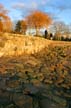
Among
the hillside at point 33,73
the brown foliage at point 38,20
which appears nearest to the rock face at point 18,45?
the hillside at point 33,73

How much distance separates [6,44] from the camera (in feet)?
67.3

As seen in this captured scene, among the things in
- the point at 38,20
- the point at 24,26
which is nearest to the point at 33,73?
the point at 24,26

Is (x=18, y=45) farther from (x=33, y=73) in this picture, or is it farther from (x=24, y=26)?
(x=24, y=26)

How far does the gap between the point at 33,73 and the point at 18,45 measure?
661 centimetres

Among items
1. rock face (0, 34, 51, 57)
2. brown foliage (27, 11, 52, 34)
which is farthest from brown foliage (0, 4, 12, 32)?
brown foliage (27, 11, 52, 34)

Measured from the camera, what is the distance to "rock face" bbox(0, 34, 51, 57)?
20281 mm

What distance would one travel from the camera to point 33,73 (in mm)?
15234

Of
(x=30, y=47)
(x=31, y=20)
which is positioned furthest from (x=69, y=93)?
(x=31, y=20)

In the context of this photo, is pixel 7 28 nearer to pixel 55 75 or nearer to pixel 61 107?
pixel 55 75

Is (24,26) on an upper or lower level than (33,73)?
upper

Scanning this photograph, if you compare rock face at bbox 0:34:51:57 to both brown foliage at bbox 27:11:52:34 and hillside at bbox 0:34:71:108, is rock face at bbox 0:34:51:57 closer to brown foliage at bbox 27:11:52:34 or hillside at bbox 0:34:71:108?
hillside at bbox 0:34:71:108

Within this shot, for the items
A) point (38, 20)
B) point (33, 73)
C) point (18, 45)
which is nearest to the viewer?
point (33, 73)

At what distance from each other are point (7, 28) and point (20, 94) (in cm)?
1274

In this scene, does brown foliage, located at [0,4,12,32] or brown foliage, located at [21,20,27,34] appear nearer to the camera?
brown foliage, located at [0,4,12,32]
